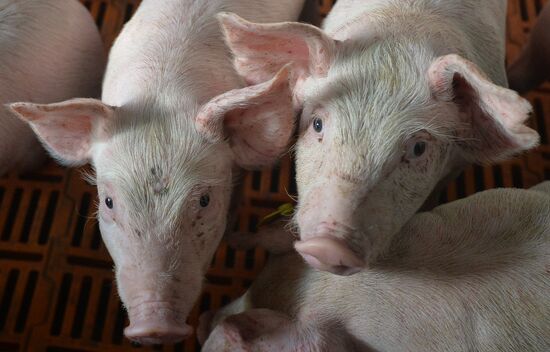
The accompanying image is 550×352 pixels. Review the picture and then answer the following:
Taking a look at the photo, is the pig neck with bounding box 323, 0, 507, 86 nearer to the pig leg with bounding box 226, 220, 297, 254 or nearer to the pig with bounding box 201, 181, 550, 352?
the pig with bounding box 201, 181, 550, 352

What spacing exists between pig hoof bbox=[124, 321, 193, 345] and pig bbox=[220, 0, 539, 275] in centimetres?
45

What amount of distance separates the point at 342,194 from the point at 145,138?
64 centimetres

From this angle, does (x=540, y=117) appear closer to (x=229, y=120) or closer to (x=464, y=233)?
(x=464, y=233)

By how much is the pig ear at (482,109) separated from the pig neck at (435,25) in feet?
0.49

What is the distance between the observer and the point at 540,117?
10.5ft

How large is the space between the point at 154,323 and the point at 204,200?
401 mm

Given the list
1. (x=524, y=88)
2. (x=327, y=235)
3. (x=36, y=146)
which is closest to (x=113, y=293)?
(x=36, y=146)

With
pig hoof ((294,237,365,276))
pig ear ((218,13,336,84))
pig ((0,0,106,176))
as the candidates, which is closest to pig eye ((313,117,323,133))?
pig ear ((218,13,336,84))

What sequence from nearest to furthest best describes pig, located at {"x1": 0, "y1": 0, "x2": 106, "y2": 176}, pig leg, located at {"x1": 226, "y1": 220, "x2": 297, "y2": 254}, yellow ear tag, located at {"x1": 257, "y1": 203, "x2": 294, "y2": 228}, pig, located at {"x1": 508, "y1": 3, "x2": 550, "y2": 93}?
1. pig leg, located at {"x1": 226, "y1": 220, "x2": 297, "y2": 254}
2. pig, located at {"x1": 0, "y1": 0, "x2": 106, "y2": 176}
3. yellow ear tag, located at {"x1": 257, "y1": 203, "x2": 294, "y2": 228}
4. pig, located at {"x1": 508, "y1": 3, "x2": 550, "y2": 93}

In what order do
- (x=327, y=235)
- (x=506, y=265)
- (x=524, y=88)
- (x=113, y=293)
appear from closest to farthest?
(x=327, y=235) → (x=506, y=265) → (x=113, y=293) → (x=524, y=88)

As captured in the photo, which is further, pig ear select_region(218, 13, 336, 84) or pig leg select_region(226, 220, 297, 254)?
pig leg select_region(226, 220, 297, 254)

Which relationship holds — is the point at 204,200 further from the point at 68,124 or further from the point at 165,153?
the point at 68,124

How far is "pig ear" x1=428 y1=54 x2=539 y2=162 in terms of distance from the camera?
154cm

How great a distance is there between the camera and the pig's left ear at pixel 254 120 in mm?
1717
